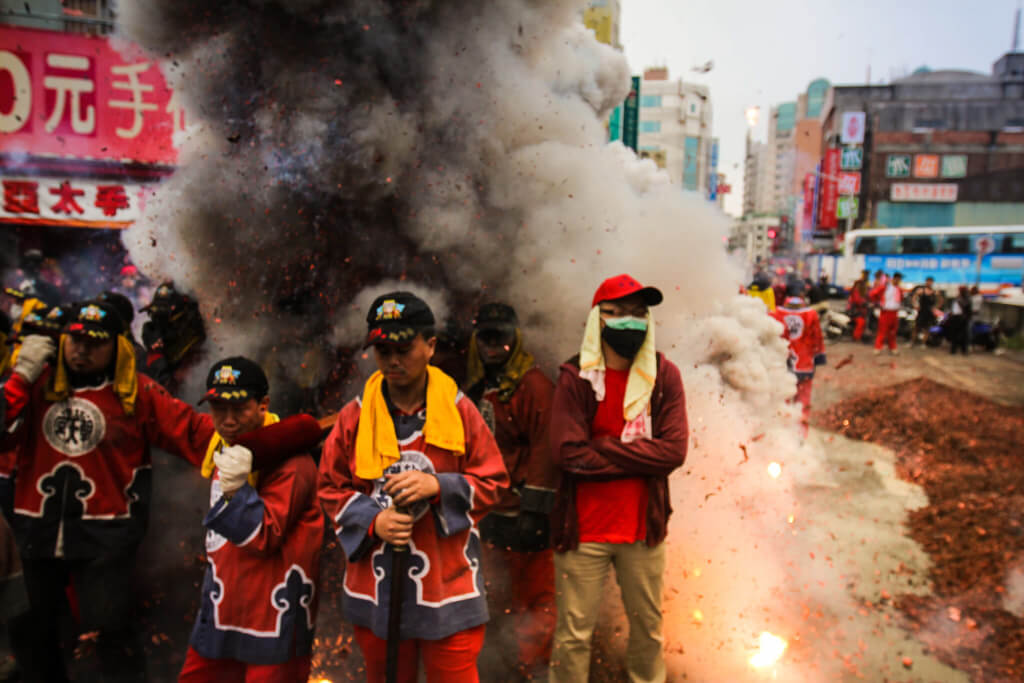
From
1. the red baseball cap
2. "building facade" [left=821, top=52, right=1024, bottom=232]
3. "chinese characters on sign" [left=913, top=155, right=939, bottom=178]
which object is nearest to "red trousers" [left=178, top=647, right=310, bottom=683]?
the red baseball cap

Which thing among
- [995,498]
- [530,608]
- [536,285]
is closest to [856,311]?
[995,498]

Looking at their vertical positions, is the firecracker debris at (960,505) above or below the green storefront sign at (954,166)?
below

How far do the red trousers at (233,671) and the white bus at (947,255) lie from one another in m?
26.3

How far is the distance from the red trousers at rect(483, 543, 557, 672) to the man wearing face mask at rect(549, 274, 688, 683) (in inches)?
22.3

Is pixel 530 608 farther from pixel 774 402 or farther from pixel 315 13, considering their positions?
pixel 315 13

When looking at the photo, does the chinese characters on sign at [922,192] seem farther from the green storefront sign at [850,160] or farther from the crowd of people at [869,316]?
the crowd of people at [869,316]

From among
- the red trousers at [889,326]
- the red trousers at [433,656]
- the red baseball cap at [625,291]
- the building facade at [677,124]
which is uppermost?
the building facade at [677,124]

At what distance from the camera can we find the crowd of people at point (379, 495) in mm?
2373

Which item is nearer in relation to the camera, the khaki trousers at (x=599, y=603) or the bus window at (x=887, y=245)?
the khaki trousers at (x=599, y=603)

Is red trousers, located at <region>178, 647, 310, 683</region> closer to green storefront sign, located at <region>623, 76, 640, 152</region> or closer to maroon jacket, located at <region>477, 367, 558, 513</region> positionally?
maroon jacket, located at <region>477, 367, 558, 513</region>

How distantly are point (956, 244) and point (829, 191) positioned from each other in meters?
16.4

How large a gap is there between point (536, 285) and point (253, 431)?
2.65 meters

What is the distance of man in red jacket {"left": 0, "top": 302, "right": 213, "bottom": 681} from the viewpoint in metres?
3.07

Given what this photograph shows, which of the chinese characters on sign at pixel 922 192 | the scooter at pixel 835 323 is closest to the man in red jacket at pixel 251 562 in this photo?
the scooter at pixel 835 323
